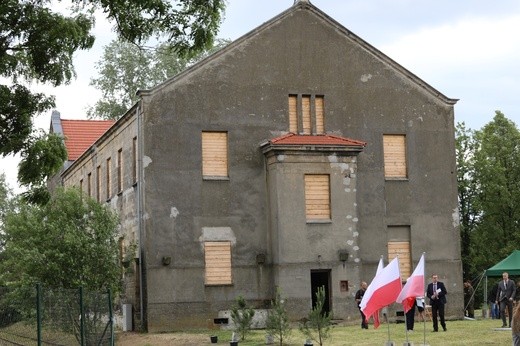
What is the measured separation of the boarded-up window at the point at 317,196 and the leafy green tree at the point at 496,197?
86.3 feet

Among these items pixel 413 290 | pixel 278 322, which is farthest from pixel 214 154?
pixel 413 290

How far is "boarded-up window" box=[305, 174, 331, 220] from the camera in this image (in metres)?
38.8

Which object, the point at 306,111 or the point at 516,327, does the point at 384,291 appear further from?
the point at 306,111

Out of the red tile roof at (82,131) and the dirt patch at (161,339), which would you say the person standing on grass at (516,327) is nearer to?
the dirt patch at (161,339)

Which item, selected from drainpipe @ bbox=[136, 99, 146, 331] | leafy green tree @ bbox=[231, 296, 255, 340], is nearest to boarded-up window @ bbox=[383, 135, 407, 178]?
drainpipe @ bbox=[136, 99, 146, 331]

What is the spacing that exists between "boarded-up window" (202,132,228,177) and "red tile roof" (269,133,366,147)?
6.32ft

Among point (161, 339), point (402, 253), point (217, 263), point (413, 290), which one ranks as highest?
point (402, 253)

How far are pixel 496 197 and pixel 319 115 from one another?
2679cm

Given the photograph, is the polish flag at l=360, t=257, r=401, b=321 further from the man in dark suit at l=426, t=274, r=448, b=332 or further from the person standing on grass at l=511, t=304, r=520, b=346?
the person standing on grass at l=511, t=304, r=520, b=346

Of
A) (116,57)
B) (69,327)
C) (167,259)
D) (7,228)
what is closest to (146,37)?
(69,327)

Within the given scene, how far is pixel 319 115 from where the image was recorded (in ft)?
133

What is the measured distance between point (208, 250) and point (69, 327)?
45.8ft

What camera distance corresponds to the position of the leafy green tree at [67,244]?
3631 centimetres

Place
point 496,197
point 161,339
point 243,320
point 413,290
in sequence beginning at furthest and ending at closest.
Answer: point 496,197 < point 161,339 < point 243,320 < point 413,290
